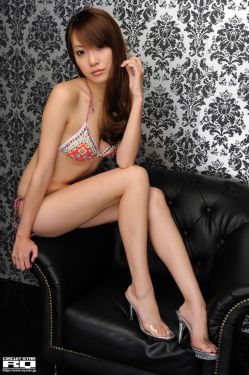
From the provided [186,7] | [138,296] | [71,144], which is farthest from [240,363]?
[186,7]

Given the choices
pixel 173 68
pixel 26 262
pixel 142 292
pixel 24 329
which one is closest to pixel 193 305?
pixel 142 292

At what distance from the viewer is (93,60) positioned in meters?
2.12

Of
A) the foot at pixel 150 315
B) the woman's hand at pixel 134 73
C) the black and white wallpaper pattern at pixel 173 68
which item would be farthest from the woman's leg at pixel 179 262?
the black and white wallpaper pattern at pixel 173 68

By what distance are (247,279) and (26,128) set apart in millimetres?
1855

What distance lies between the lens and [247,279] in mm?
1899

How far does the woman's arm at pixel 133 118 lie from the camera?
222cm

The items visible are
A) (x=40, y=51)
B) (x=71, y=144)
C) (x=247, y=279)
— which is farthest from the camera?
(x=40, y=51)

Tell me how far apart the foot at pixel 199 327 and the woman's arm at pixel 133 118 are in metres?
0.72

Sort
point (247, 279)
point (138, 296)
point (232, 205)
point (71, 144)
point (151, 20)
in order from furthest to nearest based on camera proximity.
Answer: point (151, 20) < point (232, 205) < point (71, 144) < point (138, 296) < point (247, 279)

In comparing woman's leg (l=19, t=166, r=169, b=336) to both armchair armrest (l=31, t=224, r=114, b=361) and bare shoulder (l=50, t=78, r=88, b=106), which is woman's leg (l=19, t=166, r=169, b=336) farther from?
bare shoulder (l=50, t=78, r=88, b=106)

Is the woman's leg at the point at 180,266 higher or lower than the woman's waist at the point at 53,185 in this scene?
lower

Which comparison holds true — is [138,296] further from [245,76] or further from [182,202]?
[245,76]

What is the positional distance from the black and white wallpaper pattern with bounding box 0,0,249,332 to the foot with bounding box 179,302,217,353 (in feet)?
3.24

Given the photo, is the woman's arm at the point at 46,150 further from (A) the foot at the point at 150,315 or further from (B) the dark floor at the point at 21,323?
(B) the dark floor at the point at 21,323
